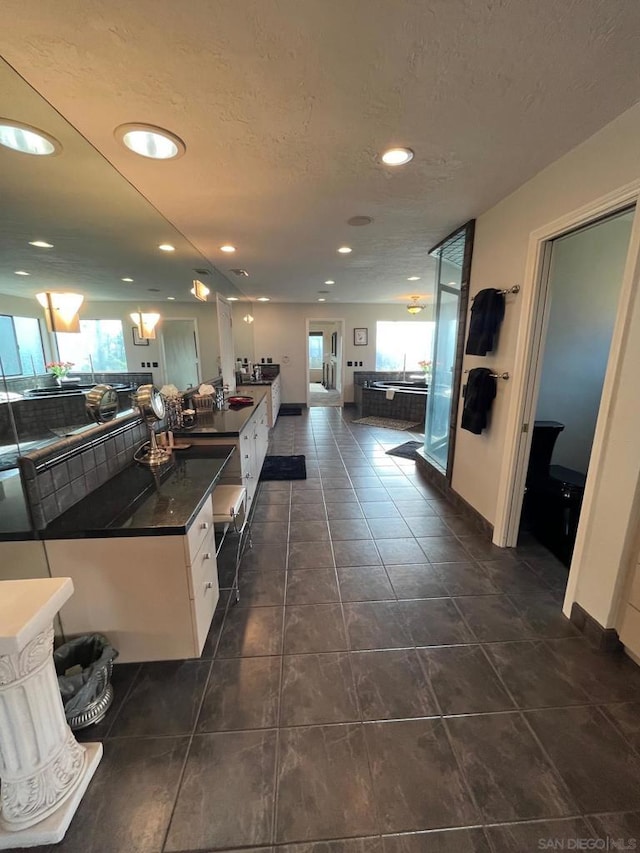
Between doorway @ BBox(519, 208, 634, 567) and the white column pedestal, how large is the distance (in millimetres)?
2913

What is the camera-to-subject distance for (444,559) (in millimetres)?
2418

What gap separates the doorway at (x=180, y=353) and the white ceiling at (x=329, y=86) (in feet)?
2.85

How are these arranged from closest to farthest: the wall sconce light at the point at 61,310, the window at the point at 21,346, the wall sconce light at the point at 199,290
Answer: the window at the point at 21,346 < the wall sconce light at the point at 61,310 < the wall sconce light at the point at 199,290

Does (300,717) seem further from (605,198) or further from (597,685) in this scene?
(605,198)

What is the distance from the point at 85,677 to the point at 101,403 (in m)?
1.21

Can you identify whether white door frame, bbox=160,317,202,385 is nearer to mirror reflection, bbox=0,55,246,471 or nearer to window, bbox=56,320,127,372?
mirror reflection, bbox=0,55,246,471

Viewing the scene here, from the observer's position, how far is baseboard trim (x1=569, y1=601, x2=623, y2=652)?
1.66 metres

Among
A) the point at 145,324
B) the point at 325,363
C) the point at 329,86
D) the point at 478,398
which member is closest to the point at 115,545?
the point at 145,324

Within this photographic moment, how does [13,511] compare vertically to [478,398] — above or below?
below

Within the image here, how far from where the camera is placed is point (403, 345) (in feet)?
27.5

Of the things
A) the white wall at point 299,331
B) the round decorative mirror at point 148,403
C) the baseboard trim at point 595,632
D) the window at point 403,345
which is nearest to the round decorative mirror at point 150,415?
the round decorative mirror at point 148,403

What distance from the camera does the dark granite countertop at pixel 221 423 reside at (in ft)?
8.13

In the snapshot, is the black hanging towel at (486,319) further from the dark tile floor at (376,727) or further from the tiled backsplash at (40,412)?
the tiled backsplash at (40,412)

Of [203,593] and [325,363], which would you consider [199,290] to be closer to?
[203,593]
